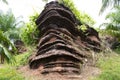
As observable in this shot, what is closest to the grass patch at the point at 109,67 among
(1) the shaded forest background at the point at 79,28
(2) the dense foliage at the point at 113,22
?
(1) the shaded forest background at the point at 79,28

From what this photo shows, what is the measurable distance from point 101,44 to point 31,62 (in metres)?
4.96

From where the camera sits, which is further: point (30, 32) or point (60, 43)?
point (30, 32)

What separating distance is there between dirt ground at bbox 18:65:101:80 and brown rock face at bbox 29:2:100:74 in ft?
0.72

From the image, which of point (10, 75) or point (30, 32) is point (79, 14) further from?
point (10, 75)

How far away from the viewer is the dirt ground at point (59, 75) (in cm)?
1127

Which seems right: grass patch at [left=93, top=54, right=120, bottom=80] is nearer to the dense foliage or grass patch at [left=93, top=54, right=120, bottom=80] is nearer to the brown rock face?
the brown rock face

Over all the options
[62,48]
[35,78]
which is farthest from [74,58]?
[35,78]

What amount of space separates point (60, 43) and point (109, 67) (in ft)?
8.34

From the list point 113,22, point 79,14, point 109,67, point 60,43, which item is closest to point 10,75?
point 60,43

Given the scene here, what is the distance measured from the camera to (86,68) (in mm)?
12938

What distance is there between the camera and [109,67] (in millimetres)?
13453

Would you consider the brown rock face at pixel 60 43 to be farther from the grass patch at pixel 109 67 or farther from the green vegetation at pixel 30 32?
the grass patch at pixel 109 67

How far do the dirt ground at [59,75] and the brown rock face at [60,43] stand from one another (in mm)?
220

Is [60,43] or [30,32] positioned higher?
[30,32]
